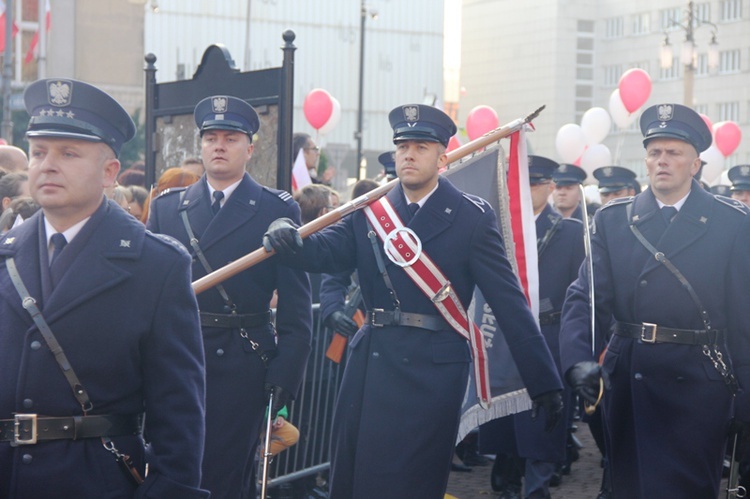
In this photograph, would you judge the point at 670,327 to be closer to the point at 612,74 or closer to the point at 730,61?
the point at 730,61

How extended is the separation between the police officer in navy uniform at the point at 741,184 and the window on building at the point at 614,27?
77145mm

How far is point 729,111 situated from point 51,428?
76.6 metres

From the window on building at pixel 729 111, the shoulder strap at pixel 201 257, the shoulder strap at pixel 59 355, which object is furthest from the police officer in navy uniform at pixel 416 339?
the window on building at pixel 729 111

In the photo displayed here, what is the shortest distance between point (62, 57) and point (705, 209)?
43323 millimetres

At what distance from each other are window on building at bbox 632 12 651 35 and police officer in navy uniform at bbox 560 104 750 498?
79500 millimetres

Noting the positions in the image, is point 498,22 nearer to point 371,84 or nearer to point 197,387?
point 371,84

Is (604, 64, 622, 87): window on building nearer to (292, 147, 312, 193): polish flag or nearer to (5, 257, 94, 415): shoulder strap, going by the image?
(292, 147, 312, 193): polish flag

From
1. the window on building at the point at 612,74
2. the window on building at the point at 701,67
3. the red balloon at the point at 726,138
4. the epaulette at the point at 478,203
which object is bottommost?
the epaulette at the point at 478,203

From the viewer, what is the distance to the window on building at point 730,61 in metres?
76.2

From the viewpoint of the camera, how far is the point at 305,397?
334 inches

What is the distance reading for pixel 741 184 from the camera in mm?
12023

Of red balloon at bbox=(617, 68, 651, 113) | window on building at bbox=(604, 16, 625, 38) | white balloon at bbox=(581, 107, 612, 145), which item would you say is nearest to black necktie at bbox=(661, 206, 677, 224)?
red balloon at bbox=(617, 68, 651, 113)

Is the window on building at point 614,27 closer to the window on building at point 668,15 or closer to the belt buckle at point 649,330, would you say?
the window on building at point 668,15

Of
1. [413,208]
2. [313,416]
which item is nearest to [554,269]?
[313,416]
